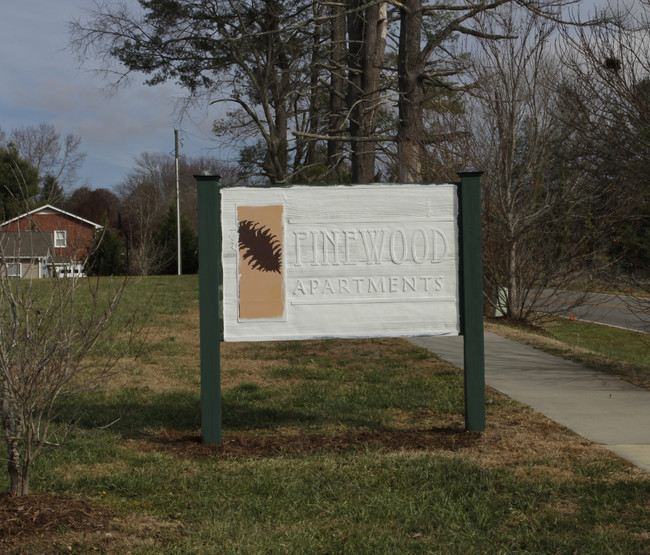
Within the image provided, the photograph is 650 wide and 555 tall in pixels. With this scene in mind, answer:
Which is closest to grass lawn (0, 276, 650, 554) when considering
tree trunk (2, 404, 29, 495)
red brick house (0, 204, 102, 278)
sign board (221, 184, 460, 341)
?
tree trunk (2, 404, 29, 495)

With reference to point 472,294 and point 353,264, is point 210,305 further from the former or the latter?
point 472,294

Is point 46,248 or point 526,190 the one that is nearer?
point 46,248

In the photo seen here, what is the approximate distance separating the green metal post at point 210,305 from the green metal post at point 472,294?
2042mm

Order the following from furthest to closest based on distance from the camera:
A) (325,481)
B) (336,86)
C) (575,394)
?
1. (336,86)
2. (575,394)
3. (325,481)

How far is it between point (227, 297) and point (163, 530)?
2238mm

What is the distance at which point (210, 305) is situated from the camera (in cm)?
586

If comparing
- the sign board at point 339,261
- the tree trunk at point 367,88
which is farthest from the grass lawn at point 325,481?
the tree trunk at point 367,88

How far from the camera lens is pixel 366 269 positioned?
6.13 m

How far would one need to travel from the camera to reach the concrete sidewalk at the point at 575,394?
6.09 meters

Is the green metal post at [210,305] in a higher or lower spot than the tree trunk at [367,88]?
lower

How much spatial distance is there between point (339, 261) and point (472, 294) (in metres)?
1.15

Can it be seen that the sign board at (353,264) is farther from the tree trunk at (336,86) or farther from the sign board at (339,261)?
the tree trunk at (336,86)

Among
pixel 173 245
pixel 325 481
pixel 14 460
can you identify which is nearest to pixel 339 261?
pixel 325 481

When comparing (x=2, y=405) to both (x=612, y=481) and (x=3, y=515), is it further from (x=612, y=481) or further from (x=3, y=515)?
(x=612, y=481)
